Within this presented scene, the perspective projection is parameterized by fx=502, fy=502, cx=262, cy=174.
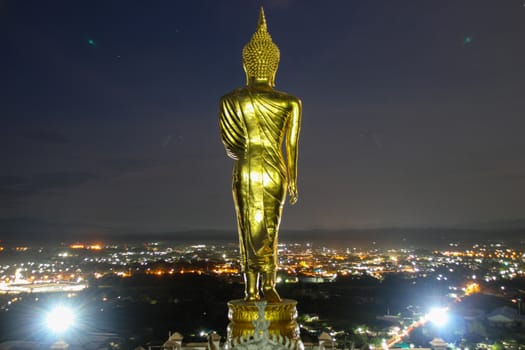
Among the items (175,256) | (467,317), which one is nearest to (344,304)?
(467,317)

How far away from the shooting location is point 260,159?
6.07 meters

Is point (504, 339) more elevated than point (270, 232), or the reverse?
point (270, 232)

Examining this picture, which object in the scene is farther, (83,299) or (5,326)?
(83,299)

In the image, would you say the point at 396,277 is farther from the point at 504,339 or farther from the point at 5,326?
the point at 5,326

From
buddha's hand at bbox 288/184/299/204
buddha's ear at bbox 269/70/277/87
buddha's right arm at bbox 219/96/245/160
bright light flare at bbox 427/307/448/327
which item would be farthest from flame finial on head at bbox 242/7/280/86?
bright light flare at bbox 427/307/448/327

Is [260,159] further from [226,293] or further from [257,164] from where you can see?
[226,293]

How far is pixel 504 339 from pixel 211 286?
15285mm

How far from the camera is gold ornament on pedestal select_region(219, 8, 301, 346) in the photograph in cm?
592

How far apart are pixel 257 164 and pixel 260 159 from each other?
72mm

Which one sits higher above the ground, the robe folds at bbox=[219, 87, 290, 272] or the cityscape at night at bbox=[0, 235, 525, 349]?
the robe folds at bbox=[219, 87, 290, 272]

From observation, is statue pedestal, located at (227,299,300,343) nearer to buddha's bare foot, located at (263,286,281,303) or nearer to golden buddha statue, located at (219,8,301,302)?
buddha's bare foot, located at (263,286,281,303)

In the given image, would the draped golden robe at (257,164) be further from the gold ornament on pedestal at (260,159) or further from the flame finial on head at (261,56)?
the flame finial on head at (261,56)

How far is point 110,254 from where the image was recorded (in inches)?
2042

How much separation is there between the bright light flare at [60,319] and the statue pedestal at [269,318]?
16.1 metres
